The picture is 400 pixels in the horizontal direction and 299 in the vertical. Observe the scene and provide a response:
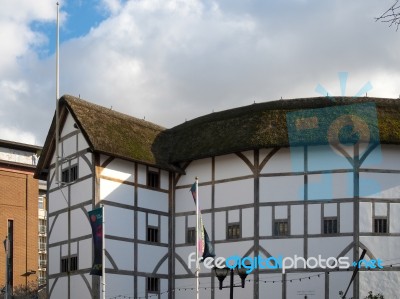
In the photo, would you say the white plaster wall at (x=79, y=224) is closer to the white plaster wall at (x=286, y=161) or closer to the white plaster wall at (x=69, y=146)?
the white plaster wall at (x=69, y=146)

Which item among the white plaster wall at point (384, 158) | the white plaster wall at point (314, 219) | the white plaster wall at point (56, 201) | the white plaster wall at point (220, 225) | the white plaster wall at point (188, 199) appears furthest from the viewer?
the white plaster wall at point (56, 201)

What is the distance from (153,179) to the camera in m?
45.8

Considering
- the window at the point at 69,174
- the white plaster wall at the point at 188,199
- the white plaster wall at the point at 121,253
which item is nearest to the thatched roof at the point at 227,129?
the white plaster wall at the point at 188,199

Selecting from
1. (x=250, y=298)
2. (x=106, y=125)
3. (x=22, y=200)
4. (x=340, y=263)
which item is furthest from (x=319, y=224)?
(x=22, y=200)

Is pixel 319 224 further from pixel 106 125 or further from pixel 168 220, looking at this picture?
pixel 106 125

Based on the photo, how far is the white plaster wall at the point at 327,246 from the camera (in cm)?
4097

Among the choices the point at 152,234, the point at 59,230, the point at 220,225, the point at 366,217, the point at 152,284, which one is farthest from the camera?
the point at 59,230

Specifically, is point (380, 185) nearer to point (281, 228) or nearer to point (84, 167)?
point (281, 228)

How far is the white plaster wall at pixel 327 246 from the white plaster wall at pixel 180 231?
729cm

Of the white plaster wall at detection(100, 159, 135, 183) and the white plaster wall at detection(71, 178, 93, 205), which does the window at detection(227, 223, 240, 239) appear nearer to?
the white plaster wall at detection(100, 159, 135, 183)

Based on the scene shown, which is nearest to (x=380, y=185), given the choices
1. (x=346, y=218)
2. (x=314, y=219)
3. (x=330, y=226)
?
(x=346, y=218)

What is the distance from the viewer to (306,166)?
4238 centimetres

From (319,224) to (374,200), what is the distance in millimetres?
2887

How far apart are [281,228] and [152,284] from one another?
294 inches
